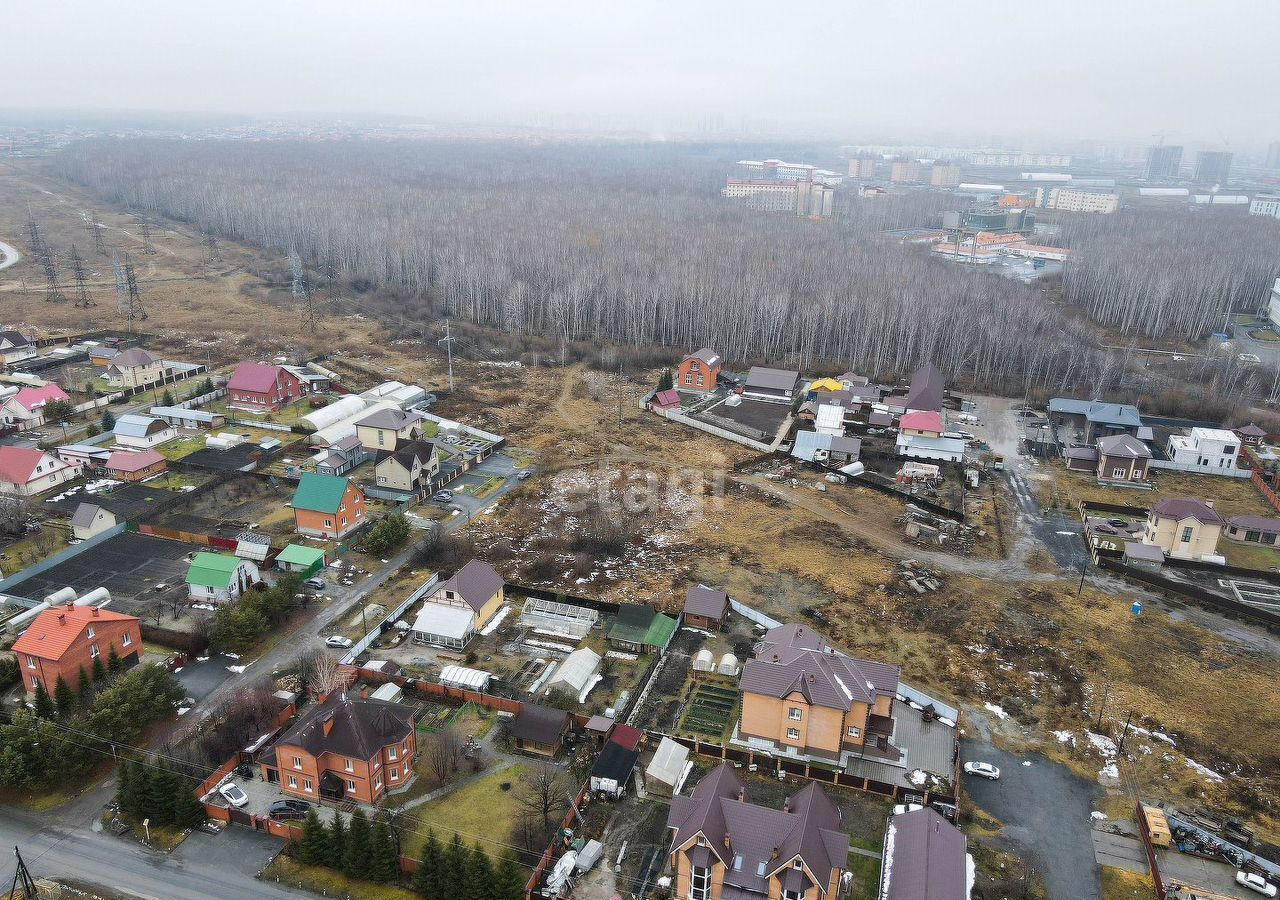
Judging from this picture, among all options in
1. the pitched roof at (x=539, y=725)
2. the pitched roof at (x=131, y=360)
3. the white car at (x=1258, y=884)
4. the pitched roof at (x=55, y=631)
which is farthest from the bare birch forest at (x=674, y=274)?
the pitched roof at (x=55, y=631)

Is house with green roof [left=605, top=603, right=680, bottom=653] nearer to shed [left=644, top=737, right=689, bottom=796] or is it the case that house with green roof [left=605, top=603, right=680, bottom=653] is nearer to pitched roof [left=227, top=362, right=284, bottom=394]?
shed [left=644, top=737, right=689, bottom=796]

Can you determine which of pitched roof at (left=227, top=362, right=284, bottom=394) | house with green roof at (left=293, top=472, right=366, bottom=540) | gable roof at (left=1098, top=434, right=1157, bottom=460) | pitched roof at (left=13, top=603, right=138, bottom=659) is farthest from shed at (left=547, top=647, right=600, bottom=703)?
gable roof at (left=1098, top=434, right=1157, bottom=460)

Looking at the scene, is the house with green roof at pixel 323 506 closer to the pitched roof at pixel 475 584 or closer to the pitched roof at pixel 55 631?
the pitched roof at pixel 475 584

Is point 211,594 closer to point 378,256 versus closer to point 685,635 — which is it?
point 685,635

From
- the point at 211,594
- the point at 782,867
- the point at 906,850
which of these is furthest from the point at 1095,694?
the point at 211,594

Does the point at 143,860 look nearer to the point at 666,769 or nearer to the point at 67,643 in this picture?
Result: the point at 67,643

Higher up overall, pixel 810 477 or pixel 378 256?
pixel 378 256
